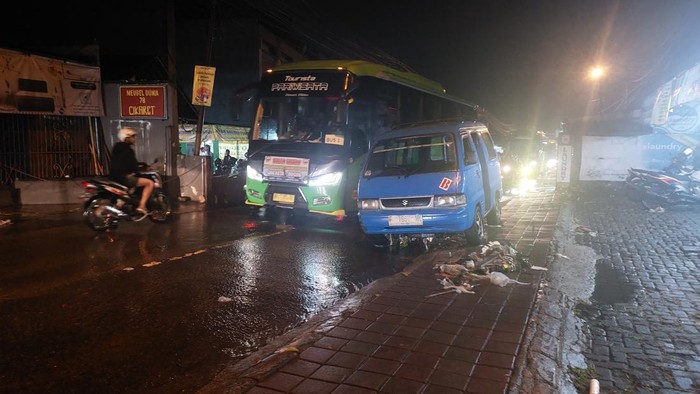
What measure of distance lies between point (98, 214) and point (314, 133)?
466 centimetres

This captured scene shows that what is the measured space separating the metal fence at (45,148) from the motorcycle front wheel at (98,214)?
5.21 metres

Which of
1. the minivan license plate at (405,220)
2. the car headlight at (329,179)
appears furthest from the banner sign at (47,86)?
the minivan license plate at (405,220)

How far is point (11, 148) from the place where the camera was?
1274 cm

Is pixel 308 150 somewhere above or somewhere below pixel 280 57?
below

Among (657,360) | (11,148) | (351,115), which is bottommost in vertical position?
(657,360)

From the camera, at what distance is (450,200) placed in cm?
741

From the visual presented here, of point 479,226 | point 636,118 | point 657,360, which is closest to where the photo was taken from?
point 657,360

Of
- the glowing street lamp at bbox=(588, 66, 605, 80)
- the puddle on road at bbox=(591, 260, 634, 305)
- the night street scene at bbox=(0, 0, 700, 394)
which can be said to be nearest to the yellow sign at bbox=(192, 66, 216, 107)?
the night street scene at bbox=(0, 0, 700, 394)

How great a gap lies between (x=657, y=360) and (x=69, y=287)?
21.6ft

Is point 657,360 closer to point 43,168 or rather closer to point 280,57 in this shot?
point 43,168

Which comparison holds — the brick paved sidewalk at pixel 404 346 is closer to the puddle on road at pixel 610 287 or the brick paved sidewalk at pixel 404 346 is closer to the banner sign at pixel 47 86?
the puddle on road at pixel 610 287

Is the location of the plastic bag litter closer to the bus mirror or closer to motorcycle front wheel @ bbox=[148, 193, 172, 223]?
the bus mirror

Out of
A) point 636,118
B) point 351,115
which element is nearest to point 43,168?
point 351,115

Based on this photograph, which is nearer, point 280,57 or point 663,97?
point 663,97
